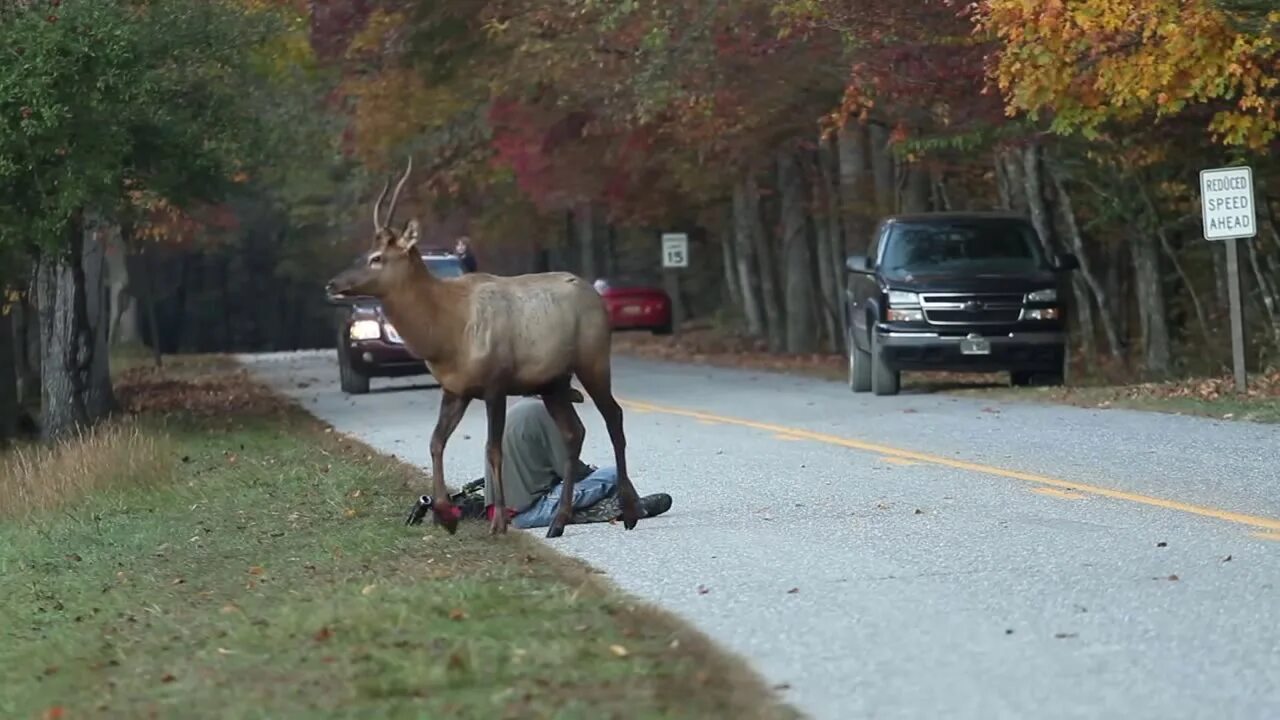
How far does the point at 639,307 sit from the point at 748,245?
8.25 metres

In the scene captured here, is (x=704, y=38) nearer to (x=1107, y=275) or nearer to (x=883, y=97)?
(x=883, y=97)

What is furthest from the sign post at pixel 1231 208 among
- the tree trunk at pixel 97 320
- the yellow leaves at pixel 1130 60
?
the tree trunk at pixel 97 320

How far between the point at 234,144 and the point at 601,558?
16.9 meters

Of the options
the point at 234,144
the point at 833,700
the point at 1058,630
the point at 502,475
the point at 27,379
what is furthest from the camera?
the point at 27,379

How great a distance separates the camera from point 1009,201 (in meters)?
34.8

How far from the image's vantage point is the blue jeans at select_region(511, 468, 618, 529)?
1326 centimetres

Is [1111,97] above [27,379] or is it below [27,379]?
above

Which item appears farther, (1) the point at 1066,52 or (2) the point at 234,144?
(2) the point at 234,144

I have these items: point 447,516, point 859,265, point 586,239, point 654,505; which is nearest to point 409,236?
point 447,516

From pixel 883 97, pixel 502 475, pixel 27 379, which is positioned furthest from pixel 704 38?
pixel 502 475

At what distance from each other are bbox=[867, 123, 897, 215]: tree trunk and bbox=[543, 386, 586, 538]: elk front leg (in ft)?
77.5

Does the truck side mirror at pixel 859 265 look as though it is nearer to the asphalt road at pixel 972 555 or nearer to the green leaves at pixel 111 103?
the asphalt road at pixel 972 555

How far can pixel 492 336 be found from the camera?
12.5m

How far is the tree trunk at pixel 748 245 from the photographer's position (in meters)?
45.8
